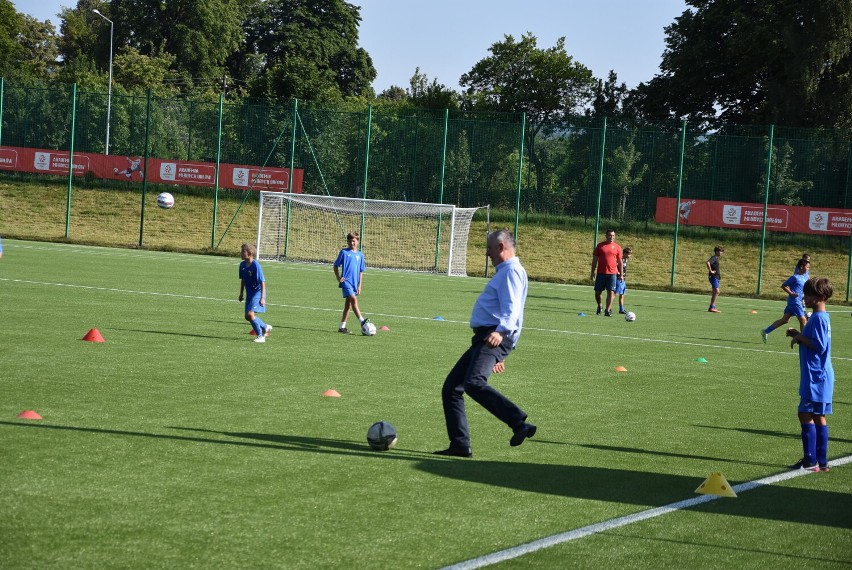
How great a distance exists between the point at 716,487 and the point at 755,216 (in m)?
33.9

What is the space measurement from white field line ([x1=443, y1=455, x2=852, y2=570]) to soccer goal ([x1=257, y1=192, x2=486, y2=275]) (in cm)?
3152

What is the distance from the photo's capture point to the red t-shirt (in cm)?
2555

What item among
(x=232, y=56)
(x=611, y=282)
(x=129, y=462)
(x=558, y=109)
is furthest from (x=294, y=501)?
(x=232, y=56)

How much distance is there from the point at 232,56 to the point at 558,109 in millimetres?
31573

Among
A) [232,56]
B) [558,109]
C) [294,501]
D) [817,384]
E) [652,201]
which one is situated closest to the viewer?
[294,501]

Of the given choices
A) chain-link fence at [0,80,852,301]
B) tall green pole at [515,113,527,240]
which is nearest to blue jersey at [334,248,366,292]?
chain-link fence at [0,80,852,301]

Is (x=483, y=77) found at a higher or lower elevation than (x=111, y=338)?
higher

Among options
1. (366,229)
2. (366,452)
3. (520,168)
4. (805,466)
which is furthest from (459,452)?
(520,168)

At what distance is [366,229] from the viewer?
134 feet

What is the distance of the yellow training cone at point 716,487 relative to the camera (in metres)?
7.57

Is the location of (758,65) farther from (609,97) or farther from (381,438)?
(381,438)

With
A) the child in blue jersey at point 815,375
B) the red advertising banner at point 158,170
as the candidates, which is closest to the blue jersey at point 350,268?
the child in blue jersey at point 815,375

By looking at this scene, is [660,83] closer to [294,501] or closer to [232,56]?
[232,56]

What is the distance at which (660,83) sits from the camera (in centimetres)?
6262
